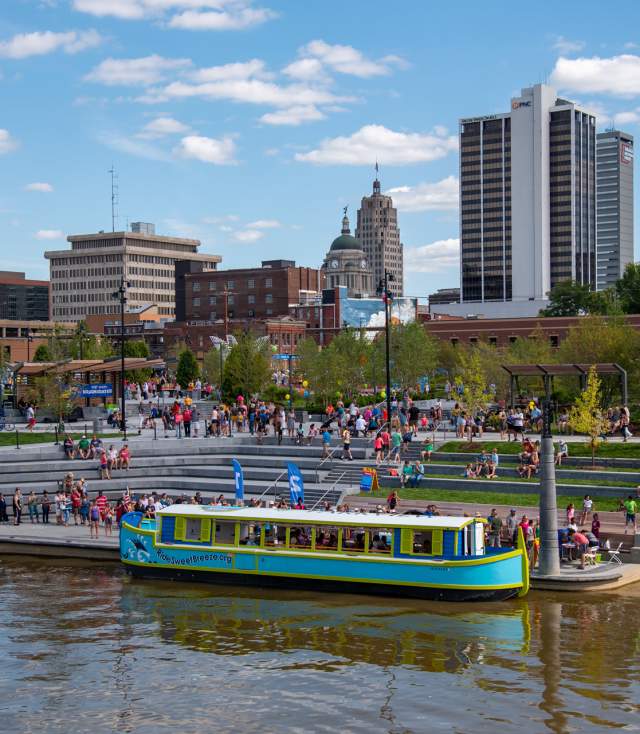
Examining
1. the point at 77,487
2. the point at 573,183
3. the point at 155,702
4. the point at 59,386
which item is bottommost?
the point at 155,702

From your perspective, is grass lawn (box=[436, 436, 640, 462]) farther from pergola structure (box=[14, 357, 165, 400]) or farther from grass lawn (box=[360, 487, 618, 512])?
pergola structure (box=[14, 357, 165, 400])

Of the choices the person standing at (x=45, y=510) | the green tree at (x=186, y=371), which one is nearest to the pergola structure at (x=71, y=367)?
the person standing at (x=45, y=510)

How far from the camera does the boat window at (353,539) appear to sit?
3016cm

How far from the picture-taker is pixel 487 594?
94.4ft

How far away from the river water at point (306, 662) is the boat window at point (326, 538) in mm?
1447

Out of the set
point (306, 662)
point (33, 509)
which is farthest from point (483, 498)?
point (33, 509)

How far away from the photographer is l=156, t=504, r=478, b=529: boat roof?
2923 cm

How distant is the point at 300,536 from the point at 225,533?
8.49 ft

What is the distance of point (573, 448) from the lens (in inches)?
1714

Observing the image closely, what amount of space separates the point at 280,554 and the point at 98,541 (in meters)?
8.45

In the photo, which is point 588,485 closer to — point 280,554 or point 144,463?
point 280,554

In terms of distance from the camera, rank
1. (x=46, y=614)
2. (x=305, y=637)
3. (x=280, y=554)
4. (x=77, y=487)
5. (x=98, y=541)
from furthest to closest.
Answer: (x=77, y=487), (x=98, y=541), (x=280, y=554), (x=46, y=614), (x=305, y=637)

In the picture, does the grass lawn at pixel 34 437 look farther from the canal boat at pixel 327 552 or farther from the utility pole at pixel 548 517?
the utility pole at pixel 548 517

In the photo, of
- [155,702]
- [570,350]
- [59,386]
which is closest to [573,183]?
[570,350]
